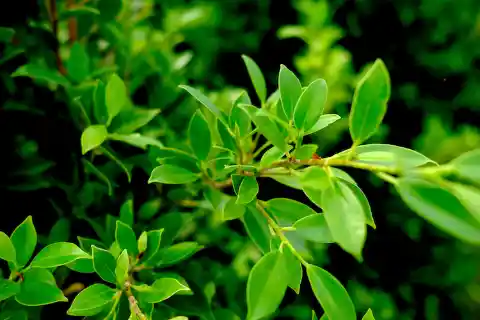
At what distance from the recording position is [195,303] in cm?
86

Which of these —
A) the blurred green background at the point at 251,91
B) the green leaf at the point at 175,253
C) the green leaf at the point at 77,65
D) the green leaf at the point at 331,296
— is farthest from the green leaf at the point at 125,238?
the green leaf at the point at 77,65

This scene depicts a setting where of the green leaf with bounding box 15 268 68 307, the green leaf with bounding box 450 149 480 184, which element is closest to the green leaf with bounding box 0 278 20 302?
the green leaf with bounding box 15 268 68 307

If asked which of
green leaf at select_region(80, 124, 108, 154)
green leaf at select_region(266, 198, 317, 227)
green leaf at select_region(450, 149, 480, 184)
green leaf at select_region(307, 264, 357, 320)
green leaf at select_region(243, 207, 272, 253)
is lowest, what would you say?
green leaf at select_region(243, 207, 272, 253)

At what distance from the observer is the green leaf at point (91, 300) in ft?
2.16

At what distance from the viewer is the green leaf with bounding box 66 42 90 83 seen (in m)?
1.00

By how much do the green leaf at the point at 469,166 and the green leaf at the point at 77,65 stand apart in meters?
0.74

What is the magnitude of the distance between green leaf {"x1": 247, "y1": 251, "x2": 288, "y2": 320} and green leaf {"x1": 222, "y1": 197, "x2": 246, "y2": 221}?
0.49 feet

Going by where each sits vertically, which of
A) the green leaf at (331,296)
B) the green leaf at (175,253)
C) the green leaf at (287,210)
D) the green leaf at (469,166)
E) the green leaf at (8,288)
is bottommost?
the green leaf at (175,253)

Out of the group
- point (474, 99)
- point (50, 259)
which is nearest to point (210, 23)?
point (474, 99)

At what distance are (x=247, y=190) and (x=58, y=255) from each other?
0.88 ft

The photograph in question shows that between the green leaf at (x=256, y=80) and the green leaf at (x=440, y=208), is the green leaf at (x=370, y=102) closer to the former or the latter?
the green leaf at (x=440, y=208)

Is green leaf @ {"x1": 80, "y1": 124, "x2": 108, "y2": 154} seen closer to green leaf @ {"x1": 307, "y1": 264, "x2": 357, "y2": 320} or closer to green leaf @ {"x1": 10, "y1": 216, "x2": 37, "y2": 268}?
green leaf @ {"x1": 10, "y1": 216, "x2": 37, "y2": 268}

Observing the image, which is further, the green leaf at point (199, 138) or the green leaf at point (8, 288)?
the green leaf at point (199, 138)

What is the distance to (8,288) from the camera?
686 mm
